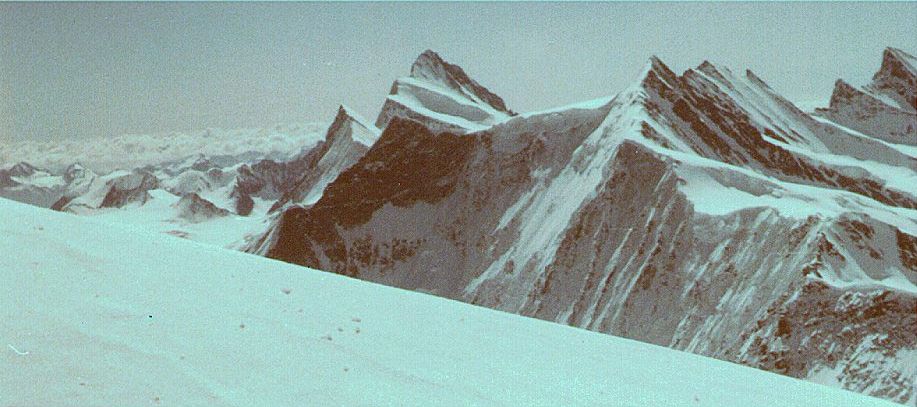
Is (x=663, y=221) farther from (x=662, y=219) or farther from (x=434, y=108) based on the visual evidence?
(x=434, y=108)

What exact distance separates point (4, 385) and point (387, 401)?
3.51 metres

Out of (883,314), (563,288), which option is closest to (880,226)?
(883,314)

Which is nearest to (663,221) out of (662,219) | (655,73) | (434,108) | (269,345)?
(662,219)

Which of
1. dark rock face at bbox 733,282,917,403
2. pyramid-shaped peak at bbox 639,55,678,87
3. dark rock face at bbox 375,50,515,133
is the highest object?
pyramid-shaped peak at bbox 639,55,678,87

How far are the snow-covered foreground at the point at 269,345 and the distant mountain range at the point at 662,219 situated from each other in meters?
56.8

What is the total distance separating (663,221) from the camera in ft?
310

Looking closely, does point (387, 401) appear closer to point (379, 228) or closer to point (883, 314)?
point (883, 314)

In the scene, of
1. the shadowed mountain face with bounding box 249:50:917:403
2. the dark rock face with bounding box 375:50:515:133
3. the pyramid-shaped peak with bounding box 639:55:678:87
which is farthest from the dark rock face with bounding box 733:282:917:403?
the dark rock face with bounding box 375:50:515:133

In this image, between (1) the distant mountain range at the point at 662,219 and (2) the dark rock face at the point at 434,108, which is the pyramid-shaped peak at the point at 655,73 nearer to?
(1) the distant mountain range at the point at 662,219

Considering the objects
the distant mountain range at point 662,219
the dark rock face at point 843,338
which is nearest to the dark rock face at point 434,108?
the distant mountain range at point 662,219

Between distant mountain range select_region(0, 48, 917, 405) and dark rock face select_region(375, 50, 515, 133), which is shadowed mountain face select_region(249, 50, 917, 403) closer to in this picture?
distant mountain range select_region(0, 48, 917, 405)

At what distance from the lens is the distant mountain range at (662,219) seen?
71.1m

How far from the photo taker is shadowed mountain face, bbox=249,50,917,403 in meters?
70.9

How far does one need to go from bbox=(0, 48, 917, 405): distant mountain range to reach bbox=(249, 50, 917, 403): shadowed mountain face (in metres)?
0.23
